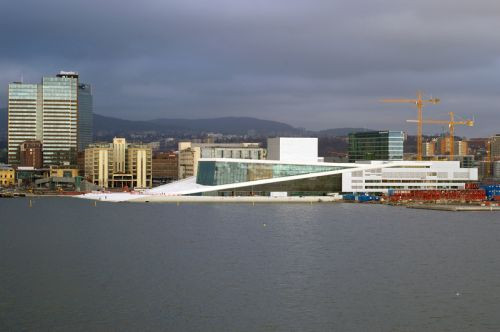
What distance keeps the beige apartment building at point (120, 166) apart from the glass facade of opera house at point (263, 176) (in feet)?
117

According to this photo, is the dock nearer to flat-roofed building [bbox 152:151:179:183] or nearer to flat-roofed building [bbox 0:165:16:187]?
flat-roofed building [bbox 152:151:179:183]

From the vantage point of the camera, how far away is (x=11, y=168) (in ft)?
443

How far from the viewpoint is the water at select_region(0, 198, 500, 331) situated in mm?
24516

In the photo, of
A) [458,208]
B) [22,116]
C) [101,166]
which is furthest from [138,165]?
[458,208]

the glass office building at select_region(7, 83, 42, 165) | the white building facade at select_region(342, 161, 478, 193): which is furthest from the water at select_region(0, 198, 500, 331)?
the glass office building at select_region(7, 83, 42, 165)

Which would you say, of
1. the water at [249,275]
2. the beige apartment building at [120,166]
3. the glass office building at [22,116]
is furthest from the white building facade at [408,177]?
the glass office building at [22,116]

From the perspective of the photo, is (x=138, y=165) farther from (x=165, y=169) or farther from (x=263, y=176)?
(x=263, y=176)

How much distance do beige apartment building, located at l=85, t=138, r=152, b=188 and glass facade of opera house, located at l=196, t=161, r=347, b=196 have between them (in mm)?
35738

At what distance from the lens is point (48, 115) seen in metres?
151

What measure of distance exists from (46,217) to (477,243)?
3250 cm

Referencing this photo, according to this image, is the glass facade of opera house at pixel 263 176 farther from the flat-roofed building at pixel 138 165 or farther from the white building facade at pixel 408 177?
the flat-roofed building at pixel 138 165

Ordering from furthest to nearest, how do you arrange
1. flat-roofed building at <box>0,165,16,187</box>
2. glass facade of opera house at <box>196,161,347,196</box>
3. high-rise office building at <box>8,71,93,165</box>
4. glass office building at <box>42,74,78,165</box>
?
high-rise office building at <box>8,71,93,165</box>
glass office building at <box>42,74,78,165</box>
flat-roofed building at <box>0,165,16,187</box>
glass facade of opera house at <box>196,161,347,196</box>

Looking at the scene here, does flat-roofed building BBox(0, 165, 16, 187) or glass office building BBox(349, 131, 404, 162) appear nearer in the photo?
glass office building BBox(349, 131, 404, 162)

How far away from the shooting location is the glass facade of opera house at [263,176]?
272 ft
